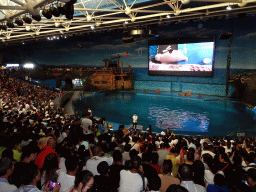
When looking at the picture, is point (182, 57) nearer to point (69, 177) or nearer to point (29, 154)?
point (29, 154)

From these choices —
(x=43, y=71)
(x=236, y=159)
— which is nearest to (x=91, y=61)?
(x=43, y=71)

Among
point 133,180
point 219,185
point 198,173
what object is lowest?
point 198,173

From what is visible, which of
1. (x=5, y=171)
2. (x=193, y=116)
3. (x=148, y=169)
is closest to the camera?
(x=5, y=171)

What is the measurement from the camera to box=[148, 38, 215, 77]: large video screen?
70.5 feet

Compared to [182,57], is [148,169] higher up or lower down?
lower down

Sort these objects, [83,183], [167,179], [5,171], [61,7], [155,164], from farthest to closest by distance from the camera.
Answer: [61,7]
[155,164]
[167,179]
[5,171]
[83,183]

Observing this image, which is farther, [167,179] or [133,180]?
[167,179]

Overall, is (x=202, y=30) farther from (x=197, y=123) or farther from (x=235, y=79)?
(x=197, y=123)

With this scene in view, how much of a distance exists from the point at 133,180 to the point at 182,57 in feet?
73.1

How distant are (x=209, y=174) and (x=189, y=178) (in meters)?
0.80

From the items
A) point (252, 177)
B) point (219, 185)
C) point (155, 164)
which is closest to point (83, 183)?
point (155, 164)

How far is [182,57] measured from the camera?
75.2ft

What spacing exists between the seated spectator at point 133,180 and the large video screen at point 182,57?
70.5 ft

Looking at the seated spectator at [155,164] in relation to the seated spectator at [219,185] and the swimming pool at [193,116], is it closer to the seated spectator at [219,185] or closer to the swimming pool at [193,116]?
the seated spectator at [219,185]
